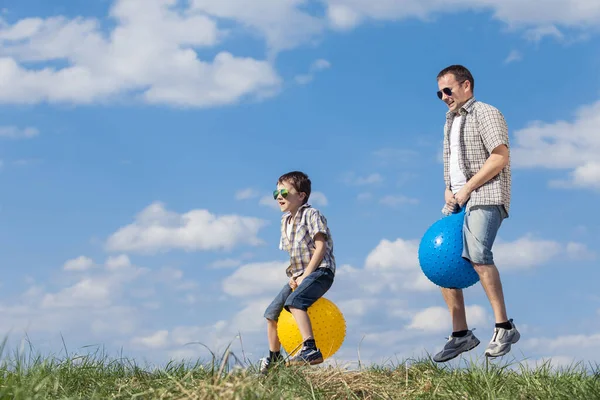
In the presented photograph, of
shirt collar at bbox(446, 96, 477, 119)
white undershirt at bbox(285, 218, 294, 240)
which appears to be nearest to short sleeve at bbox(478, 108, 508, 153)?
shirt collar at bbox(446, 96, 477, 119)

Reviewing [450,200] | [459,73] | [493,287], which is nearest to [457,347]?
[493,287]

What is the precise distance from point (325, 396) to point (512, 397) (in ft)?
5.22

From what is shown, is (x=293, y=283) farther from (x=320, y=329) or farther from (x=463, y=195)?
(x=463, y=195)

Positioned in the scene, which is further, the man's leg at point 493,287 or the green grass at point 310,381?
the man's leg at point 493,287

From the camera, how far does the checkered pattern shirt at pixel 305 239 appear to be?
26.1ft

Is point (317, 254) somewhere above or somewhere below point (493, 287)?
above

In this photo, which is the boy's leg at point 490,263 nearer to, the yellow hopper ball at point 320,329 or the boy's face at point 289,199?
the yellow hopper ball at point 320,329

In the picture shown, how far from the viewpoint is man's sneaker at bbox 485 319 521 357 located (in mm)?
7211

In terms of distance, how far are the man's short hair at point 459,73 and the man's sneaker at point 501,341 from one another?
2.58 metres

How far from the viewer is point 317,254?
309 inches

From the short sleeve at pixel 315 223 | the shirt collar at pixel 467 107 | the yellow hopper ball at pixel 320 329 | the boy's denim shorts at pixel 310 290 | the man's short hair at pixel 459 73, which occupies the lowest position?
the yellow hopper ball at pixel 320 329

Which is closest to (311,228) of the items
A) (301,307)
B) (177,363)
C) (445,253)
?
(301,307)

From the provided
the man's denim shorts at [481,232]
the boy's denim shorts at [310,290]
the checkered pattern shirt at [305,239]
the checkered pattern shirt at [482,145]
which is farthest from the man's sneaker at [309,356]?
the checkered pattern shirt at [482,145]

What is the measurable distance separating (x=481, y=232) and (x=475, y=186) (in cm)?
48
